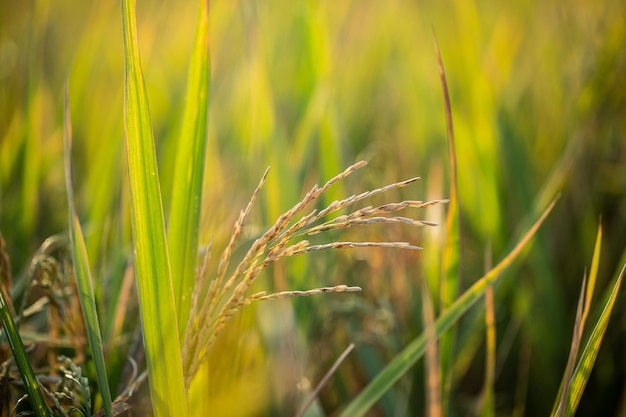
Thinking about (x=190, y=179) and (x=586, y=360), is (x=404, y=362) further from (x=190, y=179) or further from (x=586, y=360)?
(x=190, y=179)

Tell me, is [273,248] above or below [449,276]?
above

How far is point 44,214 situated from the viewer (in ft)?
3.56

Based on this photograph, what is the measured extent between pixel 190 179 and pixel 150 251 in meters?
0.10

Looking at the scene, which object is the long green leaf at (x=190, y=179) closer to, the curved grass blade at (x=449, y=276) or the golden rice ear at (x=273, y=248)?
the golden rice ear at (x=273, y=248)

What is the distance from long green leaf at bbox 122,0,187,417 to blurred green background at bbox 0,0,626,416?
22 centimetres

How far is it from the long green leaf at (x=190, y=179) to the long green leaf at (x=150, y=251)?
0.19ft

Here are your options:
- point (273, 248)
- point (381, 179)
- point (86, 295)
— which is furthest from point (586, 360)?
point (381, 179)

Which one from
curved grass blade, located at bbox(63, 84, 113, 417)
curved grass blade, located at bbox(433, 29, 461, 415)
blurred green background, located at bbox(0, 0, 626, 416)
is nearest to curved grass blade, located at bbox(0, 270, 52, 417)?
curved grass blade, located at bbox(63, 84, 113, 417)

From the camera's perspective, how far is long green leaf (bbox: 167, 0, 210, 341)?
492 millimetres

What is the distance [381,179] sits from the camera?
100 cm

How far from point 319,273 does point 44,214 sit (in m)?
0.62

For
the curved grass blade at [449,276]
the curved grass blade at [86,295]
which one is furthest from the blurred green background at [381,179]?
the curved grass blade at [86,295]

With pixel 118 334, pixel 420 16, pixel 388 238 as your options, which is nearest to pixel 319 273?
pixel 388 238

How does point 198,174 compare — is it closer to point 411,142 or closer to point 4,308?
point 4,308
